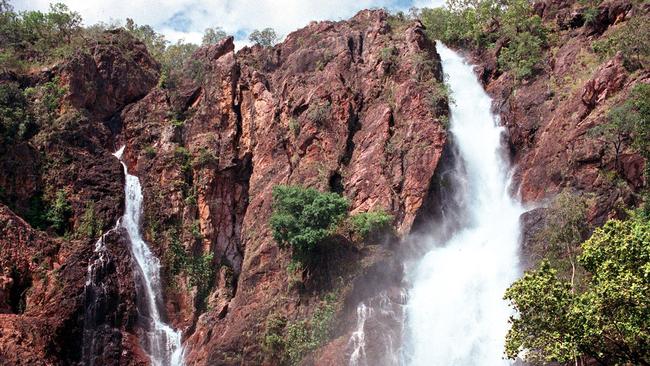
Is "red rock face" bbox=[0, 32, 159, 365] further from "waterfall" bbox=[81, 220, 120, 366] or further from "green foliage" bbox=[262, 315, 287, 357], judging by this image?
"green foliage" bbox=[262, 315, 287, 357]

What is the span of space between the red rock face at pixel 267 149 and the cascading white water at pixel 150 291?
2.29 feet

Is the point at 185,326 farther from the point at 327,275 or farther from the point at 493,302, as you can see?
the point at 493,302

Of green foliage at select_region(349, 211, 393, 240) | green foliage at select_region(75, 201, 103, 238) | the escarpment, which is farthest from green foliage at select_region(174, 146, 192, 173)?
the escarpment

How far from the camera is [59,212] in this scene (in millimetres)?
31938

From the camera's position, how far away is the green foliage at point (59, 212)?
103 feet

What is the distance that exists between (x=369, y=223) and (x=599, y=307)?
15.7m

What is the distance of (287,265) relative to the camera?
1230 inches

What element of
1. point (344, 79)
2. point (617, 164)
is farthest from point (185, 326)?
point (617, 164)

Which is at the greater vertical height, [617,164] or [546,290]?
[617,164]

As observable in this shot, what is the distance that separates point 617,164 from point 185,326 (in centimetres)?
2427

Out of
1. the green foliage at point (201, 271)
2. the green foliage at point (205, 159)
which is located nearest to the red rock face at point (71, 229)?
the green foliage at point (201, 271)

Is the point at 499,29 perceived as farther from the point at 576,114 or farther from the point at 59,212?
the point at 59,212

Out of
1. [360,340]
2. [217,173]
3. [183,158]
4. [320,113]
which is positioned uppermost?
[320,113]

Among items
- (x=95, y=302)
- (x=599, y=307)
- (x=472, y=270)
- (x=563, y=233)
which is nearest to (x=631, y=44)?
(x=563, y=233)
